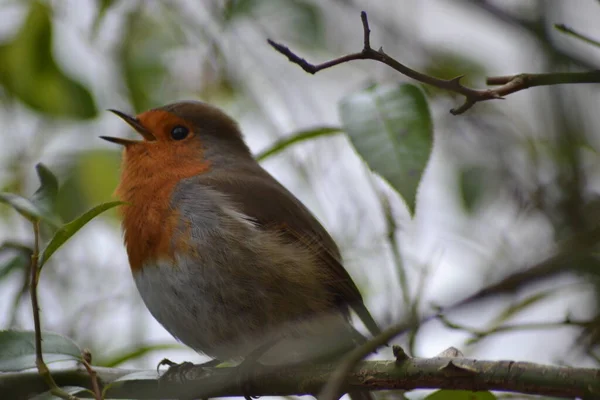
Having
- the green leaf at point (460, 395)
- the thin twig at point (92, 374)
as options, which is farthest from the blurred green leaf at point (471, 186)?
the thin twig at point (92, 374)

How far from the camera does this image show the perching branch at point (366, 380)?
1840 millimetres

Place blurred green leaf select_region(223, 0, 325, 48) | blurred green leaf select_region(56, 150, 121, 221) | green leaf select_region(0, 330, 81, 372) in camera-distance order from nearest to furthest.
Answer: green leaf select_region(0, 330, 81, 372) < blurred green leaf select_region(223, 0, 325, 48) < blurred green leaf select_region(56, 150, 121, 221)

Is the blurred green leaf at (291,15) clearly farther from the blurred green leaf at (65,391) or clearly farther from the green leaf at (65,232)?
the blurred green leaf at (65,391)

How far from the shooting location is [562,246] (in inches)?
62.2

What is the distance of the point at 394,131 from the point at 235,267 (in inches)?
45.0

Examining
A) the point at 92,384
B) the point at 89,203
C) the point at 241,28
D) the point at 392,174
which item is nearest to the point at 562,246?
the point at 392,174

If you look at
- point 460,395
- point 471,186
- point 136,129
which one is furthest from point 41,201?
point 136,129

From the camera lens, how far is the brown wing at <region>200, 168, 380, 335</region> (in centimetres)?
342

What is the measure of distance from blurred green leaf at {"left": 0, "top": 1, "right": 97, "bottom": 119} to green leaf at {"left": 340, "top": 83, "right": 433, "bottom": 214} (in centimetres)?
122

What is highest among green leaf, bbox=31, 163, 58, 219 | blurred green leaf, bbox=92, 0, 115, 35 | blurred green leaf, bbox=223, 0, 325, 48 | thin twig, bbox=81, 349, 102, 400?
blurred green leaf, bbox=223, 0, 325, 48

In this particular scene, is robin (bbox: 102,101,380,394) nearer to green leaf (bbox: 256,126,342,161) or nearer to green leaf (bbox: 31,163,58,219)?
green leaf (bbox: 256,126,342,161)

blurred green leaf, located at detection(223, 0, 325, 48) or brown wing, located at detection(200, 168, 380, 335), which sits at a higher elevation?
blurred green leaf, located at detection(223, 0, 325, 48)

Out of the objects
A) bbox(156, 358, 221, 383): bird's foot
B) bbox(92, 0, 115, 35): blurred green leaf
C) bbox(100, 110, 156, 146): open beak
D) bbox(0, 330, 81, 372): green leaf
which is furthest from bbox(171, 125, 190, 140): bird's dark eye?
bbox(0, 330, 81, 372): green leaf

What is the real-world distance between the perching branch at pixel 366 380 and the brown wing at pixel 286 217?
2.22ft
